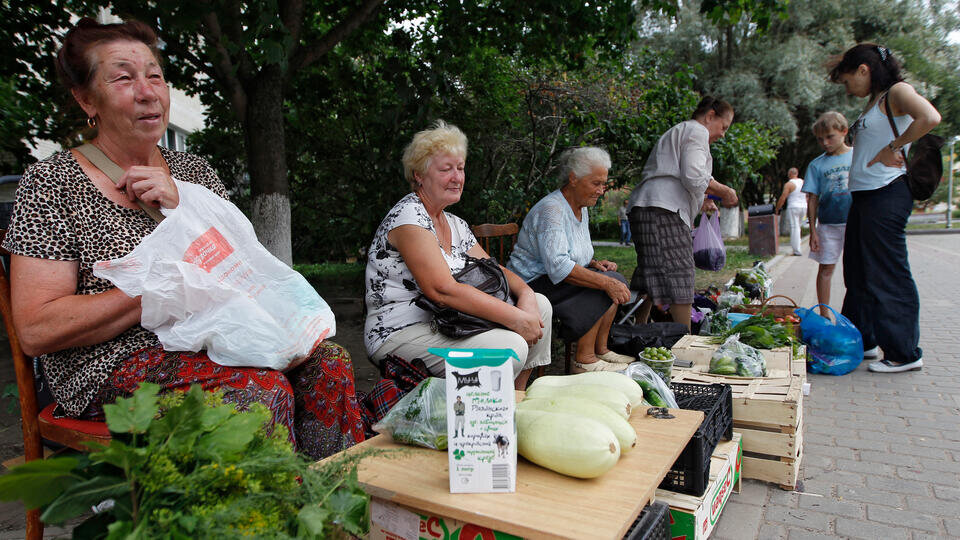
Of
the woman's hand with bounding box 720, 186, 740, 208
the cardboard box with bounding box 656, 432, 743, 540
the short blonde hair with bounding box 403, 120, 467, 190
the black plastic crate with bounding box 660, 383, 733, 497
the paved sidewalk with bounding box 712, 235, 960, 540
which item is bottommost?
the paved sidewalk with bounding box 712, 235, 960, 540

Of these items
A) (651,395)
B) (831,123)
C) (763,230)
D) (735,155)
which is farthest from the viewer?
(763,230)

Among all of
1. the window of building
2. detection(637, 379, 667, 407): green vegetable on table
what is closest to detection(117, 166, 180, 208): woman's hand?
detection(637, 379, 667, 407): green vegetable on table

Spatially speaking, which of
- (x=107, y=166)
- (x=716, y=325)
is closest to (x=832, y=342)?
(x=716, y=325)

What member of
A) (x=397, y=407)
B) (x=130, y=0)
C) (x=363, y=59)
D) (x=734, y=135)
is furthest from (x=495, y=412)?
(x=734, y=135)

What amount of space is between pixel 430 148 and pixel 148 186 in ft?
4.66

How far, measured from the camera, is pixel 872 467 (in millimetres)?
2773

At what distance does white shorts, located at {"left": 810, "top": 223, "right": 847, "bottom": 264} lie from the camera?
505 cm

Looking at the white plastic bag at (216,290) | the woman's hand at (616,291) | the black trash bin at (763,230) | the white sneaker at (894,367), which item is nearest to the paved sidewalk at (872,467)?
the white sneaker at (894,367)

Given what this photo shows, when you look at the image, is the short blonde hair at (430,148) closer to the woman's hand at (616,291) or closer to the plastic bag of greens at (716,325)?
the woman's hand at (616,291)

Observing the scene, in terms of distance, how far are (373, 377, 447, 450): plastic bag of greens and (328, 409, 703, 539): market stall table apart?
0.11 ft

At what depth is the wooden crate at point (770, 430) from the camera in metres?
2.52

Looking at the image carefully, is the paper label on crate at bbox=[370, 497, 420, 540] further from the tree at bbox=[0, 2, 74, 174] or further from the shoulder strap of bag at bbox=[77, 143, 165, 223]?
the tree at bbox=[0, 2, 74, 174]

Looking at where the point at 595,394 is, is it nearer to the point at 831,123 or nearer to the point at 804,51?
the point at 831,123

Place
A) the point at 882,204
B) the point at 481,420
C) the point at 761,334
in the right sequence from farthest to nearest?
the point at 882,204 → the point at 761,334 → the point at 481,420
